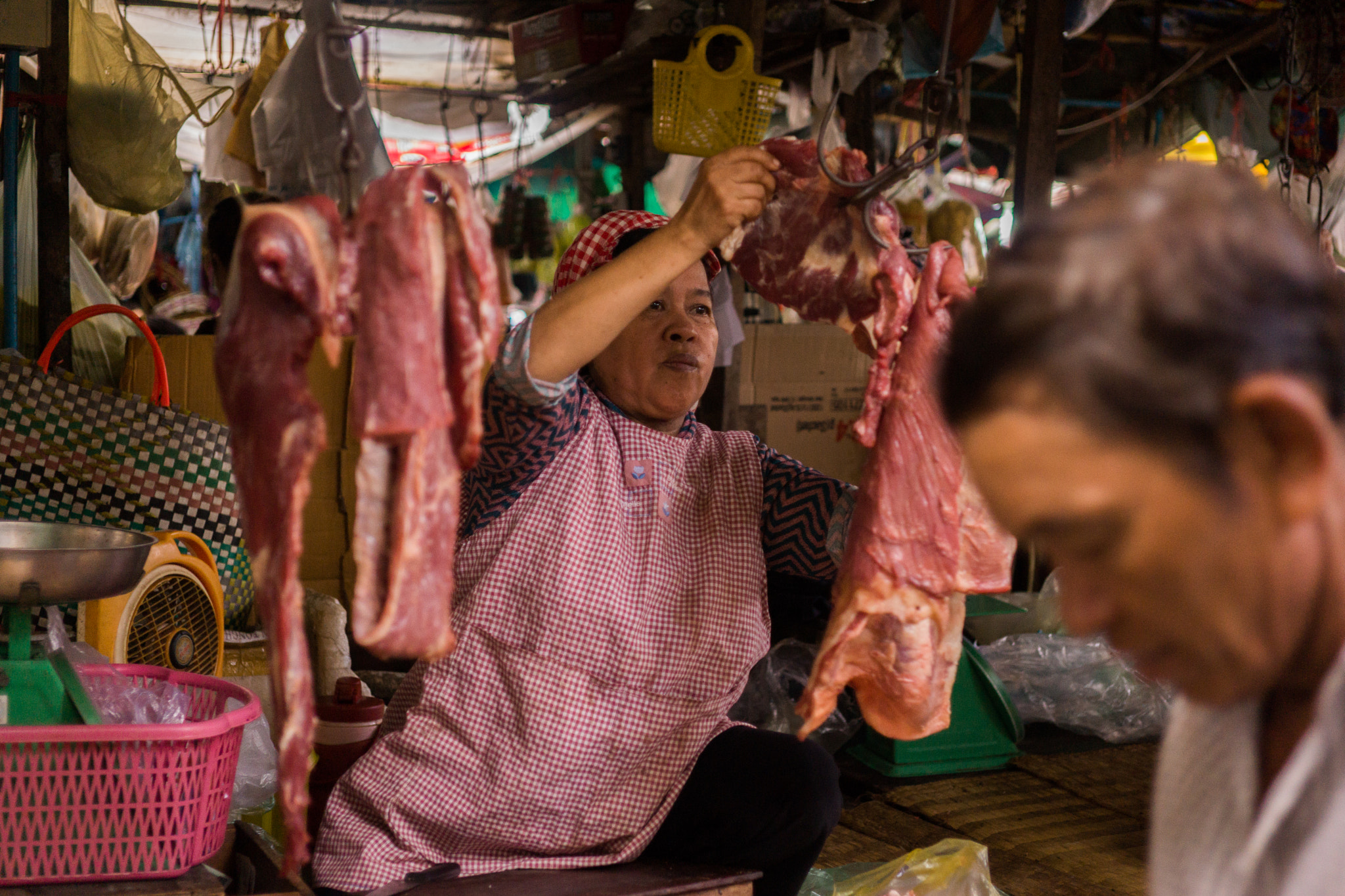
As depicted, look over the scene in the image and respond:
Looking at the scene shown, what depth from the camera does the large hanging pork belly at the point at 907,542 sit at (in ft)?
6.59

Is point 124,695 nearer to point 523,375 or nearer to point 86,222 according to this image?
point 523,375

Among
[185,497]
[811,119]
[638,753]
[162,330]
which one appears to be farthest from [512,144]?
[638,753]

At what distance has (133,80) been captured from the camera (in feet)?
14.1

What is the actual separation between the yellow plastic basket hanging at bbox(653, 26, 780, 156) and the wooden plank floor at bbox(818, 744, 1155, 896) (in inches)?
98.7

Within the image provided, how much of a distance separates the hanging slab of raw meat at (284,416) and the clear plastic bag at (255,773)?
4.94 ft

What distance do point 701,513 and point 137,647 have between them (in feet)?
5.64

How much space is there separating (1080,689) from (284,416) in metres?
4.35

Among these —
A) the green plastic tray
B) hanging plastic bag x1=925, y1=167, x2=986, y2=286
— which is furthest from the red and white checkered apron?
hanging plastic bag x1=925, y1=167, x2=986, y2=286

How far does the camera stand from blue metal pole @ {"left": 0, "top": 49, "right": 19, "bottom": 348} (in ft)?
12.4

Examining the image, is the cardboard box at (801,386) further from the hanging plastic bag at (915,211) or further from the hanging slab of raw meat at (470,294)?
the hanging slab of raw meat at (470,294)

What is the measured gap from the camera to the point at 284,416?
156cm

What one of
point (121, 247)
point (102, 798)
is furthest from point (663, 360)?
point (121, 247)

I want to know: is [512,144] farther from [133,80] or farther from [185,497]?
[185,497]

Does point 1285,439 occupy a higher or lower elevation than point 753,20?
lower
